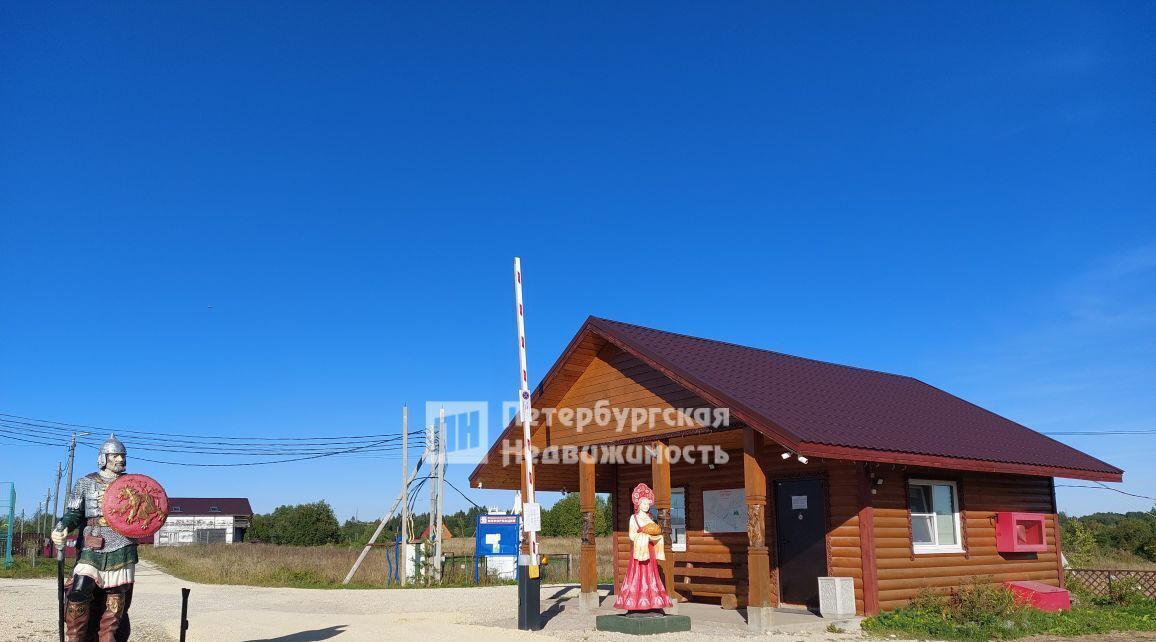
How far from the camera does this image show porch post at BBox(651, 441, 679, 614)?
1390cm

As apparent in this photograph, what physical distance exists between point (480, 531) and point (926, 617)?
1538 cm

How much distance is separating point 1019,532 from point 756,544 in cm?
647

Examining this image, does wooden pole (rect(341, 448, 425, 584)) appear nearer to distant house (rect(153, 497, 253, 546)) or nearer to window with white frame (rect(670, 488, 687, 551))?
window with white frame (rect(670, 488, 687, 551))

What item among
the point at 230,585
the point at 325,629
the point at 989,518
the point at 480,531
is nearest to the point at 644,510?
the point at 325,629

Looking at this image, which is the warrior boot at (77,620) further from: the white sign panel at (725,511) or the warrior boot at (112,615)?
the white sign panel at (725,511)

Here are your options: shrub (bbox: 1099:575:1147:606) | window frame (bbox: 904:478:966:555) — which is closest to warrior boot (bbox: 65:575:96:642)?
window frame (bbox: 904:478:966:555)

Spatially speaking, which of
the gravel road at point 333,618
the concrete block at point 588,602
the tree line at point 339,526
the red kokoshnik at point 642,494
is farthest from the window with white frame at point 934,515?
the tree line at point 339,526

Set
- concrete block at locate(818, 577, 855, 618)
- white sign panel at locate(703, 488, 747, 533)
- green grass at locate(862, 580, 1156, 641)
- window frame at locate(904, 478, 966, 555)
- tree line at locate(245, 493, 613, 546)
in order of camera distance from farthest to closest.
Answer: tree line at locate(245, 493, 613, 546)
white sign panel at locate(703, 488, 747, 533)
window frame at locate(904, 478, 966, 555)
concrete block at locate(818, 577, 855, 618)
green grass at locate(862, 580, 1156, 641)

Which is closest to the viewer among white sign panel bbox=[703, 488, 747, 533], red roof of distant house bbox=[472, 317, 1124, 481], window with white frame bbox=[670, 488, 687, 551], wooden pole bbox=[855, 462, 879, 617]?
red roof of distant house bbox=[472, 317, 1124, 481]

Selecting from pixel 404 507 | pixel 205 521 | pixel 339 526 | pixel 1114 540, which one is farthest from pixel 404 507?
pixel 205 521

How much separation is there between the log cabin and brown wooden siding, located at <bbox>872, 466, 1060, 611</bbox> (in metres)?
0.03

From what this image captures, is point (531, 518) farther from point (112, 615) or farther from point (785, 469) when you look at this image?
point (112, 615)

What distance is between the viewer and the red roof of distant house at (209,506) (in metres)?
88.4

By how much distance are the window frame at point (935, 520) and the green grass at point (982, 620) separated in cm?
76
